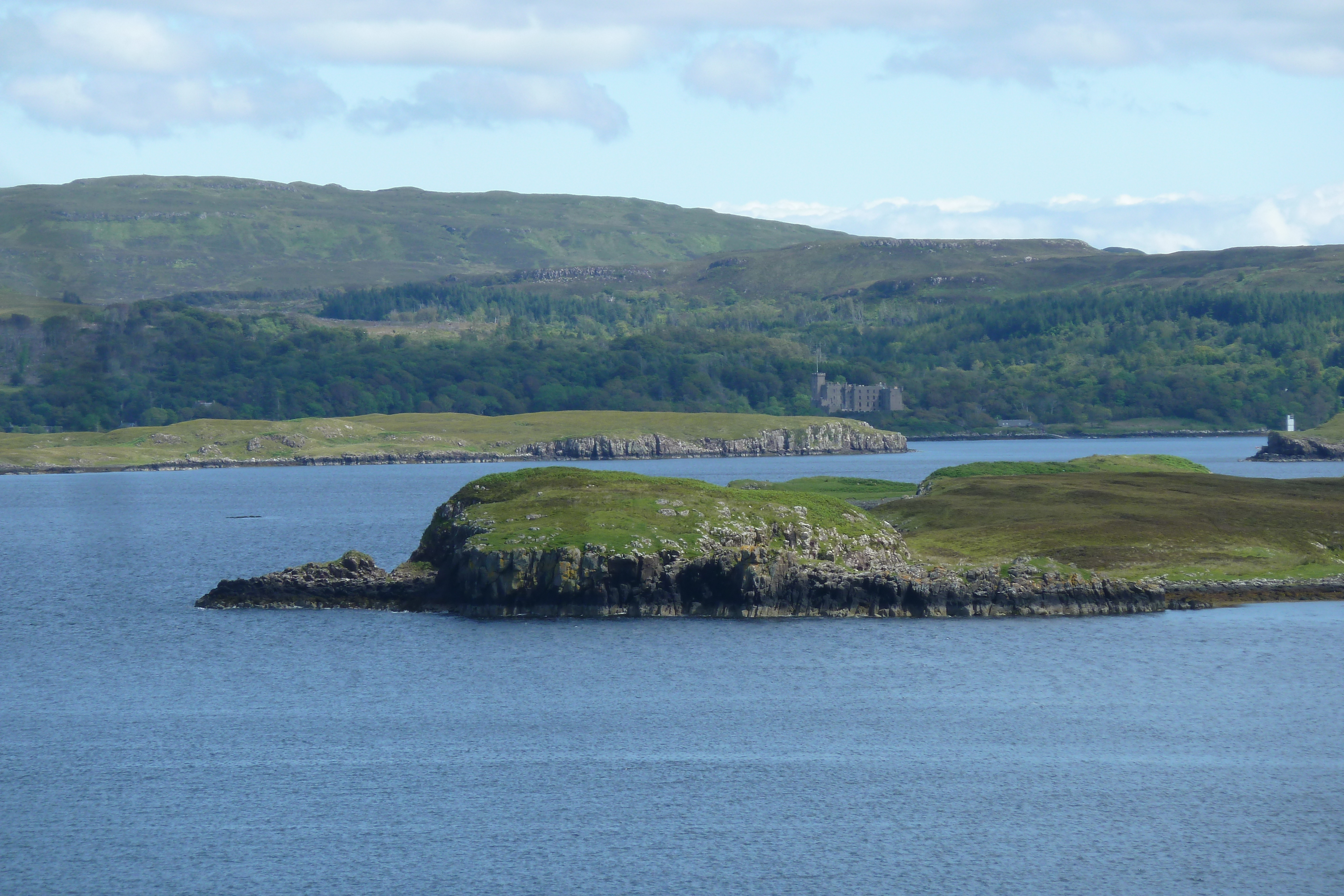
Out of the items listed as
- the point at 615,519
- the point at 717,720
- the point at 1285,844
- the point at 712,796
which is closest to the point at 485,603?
the point at 615,519

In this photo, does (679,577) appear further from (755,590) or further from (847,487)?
(847,487)

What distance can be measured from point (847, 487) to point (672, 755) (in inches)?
4267

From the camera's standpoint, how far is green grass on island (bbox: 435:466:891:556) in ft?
300

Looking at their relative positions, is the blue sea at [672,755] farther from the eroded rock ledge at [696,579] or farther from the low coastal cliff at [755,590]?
the eroded rock ledge at [696,579]

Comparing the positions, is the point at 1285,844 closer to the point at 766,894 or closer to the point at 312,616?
the point at 766,894

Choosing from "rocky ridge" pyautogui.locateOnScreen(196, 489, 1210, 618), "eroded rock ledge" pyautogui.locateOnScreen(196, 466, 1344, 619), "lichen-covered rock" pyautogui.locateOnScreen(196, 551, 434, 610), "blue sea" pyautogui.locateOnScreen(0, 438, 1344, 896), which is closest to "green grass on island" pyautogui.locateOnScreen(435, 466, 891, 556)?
"eroded rock ledge" pyautogui.locateOnScreen(196, 466, 1344, 619)

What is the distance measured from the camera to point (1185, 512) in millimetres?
117875

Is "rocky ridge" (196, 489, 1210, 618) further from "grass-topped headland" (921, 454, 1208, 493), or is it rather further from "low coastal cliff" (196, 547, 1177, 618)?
"grass-topped headland" (921, 454, 1208, 493)

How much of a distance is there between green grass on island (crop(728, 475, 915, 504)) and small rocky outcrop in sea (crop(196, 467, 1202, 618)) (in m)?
50.9

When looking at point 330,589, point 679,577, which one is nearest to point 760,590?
point 679,577

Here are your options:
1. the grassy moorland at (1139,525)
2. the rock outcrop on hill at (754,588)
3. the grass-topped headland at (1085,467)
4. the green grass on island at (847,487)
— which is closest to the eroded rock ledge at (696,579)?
the rock outcrop on hill at (754,588)

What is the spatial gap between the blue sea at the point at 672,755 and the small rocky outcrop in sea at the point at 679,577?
8.29 ft

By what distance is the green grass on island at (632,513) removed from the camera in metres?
91.4

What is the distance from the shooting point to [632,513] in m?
96.6
